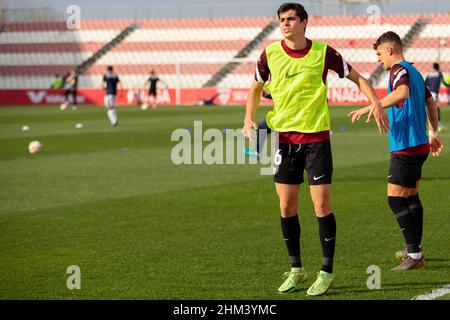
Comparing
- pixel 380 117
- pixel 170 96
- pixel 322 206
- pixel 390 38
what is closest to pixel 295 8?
pixel 380 117

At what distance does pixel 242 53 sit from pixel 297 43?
54.1m

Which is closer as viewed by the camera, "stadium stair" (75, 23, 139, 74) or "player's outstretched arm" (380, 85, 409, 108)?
"player's outstretched arm" (380, 85, 409, 108)

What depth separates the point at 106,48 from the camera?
2542 inches

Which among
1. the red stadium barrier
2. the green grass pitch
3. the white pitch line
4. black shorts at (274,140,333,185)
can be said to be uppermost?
black shorts at (274,140,333,185)

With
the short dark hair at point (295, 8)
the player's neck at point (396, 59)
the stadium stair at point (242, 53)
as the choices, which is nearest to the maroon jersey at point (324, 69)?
the short dark hair at point (295, 8)

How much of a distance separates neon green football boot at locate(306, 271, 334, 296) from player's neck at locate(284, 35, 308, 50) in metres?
1.73

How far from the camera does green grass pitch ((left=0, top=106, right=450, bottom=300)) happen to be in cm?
714

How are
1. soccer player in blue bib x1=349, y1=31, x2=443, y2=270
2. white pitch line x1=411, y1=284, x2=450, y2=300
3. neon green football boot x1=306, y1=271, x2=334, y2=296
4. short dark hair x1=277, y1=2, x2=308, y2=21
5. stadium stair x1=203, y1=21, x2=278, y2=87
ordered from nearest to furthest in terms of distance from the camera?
white pitch line x1=411, y1=284, x2=450, y2=300 → neon green football boot x1=306, y1=271, x2=334, y2=296 → short dark hair x1=277, y1=2, x2=308, y2=21 → soccer player in blue bib x1=349, y1=31, x2=443, y2=270 → stadium stair x1=203, y1=21, x2=278, y2=87

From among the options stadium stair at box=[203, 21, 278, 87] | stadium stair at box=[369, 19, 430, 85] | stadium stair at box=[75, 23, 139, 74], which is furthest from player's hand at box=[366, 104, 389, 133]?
stadium stair at box=[75, 23, 139, 74]

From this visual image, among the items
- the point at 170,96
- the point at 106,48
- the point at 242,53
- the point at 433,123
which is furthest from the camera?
the point at 106,48

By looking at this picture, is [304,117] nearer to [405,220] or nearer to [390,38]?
[390,38]

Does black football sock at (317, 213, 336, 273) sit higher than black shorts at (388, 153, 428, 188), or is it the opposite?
black shorts at (388, 153, 428, 188)

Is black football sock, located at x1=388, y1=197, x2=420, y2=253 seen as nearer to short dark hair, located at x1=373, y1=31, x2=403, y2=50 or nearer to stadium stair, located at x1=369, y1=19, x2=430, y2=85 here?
short dark hair, located at x1=373, y1=31, x2=403, y2=50

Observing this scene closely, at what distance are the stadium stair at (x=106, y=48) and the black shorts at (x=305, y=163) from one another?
56.4 metres
